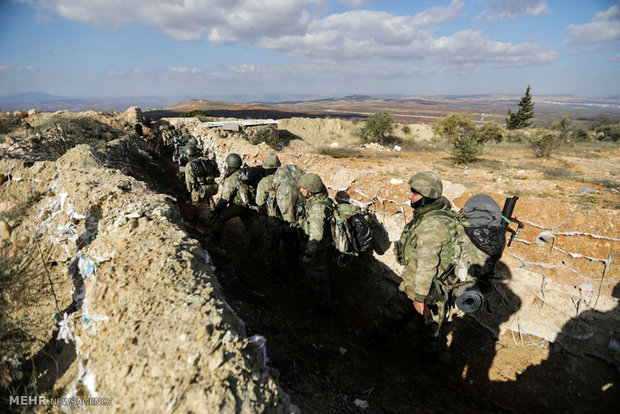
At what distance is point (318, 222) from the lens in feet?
13.4

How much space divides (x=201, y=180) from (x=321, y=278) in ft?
16.1

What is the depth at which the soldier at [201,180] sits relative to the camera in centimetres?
730

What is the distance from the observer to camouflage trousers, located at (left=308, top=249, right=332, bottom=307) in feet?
13.9

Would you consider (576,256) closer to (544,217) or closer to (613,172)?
(544,217)

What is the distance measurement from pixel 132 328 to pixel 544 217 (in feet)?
17.1

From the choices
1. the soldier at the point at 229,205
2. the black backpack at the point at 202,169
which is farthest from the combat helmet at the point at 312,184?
the black backpack at the point at 202,169

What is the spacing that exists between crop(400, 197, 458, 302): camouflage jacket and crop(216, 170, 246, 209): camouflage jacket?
4.16 m

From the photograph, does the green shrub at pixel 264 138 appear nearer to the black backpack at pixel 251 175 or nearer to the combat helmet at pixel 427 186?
the black backpack at pixel 251 175

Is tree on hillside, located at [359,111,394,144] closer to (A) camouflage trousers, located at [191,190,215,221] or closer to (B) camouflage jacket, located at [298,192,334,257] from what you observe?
(A) camouflage trousers, located at [191,190,215,221]

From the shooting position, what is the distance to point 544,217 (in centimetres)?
401

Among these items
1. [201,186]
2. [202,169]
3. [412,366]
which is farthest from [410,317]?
[201,186]

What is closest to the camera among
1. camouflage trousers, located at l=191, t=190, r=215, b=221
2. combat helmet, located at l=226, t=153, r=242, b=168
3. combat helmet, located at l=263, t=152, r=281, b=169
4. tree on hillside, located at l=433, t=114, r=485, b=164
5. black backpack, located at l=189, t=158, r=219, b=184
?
combat helmet, located at l=263, t=152, r=281, b=169

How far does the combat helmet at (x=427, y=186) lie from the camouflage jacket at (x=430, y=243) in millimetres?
131

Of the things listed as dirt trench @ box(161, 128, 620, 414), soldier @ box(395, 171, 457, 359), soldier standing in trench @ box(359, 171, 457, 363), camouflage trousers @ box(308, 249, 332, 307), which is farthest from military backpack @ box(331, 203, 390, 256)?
dirt trench @ box(161, 128, 620, 414)
